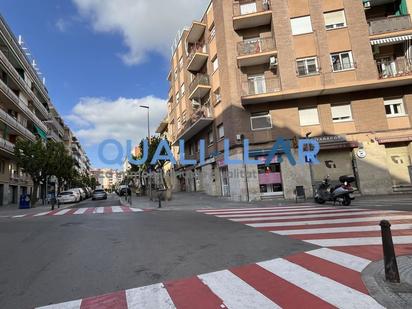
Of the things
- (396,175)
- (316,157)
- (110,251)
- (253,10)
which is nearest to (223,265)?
(110,251)

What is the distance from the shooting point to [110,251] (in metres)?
6.61

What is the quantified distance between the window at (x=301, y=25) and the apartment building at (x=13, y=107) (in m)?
24.6

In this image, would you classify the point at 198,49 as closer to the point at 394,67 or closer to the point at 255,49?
the point at 255,49

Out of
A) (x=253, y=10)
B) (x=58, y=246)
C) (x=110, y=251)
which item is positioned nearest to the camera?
(x=110, y=251)

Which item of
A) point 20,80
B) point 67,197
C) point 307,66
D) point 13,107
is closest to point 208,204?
point 307,66

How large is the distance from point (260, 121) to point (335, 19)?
835 centimetres

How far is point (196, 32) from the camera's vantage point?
27.8 m

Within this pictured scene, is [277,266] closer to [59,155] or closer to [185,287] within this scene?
[185,287]

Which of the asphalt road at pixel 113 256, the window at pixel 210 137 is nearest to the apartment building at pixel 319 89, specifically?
the window at pixel 210 137

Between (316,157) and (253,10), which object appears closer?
(316,157)

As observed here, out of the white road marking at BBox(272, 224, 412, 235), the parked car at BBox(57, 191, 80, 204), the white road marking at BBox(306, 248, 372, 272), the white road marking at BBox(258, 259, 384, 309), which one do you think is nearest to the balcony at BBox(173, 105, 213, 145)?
the parked car at BBox(57, 191, 80, 204)

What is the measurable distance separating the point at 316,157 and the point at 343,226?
12.5 metres

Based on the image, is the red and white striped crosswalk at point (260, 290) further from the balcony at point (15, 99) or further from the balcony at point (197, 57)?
the balcony at point (15, 99)

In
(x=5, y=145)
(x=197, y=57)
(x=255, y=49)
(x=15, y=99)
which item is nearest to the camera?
(x=255, y=49)
